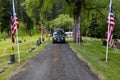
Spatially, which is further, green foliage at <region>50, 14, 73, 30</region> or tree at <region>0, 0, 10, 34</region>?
tree at <region>0, 0, 10, 34</region>

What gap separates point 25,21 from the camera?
11281cm

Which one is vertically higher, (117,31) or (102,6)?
(102,6)

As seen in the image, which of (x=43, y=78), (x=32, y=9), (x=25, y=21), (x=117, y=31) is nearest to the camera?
(x=43, y=78)

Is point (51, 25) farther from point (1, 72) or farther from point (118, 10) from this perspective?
point (1, 72)

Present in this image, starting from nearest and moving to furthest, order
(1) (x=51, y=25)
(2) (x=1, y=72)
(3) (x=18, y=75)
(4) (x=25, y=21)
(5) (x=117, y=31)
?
(3) (x=18, y=75) < (2) (x=1, y=72) < (5) (x=117, y=31) < (1) (x=51, y=25) < (4) (x=25, y=21)

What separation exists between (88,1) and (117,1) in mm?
4674

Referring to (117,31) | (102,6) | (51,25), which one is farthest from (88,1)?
(51,25)

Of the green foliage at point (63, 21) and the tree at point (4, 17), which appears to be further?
the tree at point (4, 17)

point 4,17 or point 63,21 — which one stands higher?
point 4,17

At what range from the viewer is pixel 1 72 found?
62.6 feet

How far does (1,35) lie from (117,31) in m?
54.8

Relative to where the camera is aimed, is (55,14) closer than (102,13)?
No

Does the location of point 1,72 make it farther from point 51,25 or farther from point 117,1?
point 51,25

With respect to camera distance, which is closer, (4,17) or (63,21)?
(63,21)
